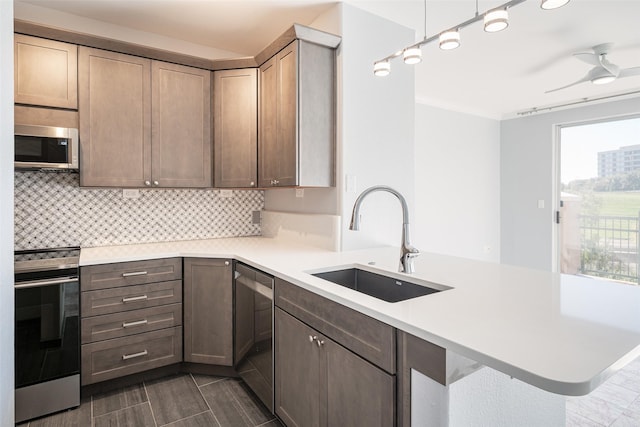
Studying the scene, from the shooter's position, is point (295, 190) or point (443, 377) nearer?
point (443, 377)

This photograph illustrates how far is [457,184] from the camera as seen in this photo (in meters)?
5.01

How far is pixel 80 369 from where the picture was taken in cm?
214

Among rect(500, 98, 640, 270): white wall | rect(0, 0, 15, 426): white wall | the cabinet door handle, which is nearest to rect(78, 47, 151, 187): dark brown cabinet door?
the cabinet door handle

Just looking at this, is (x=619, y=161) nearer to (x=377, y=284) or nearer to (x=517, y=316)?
(x=377, y=284)

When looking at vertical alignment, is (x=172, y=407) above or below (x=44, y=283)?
below

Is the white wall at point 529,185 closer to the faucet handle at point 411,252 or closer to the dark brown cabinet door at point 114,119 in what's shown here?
the faucet handle at point 411,252

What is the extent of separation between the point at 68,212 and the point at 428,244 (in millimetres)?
3945

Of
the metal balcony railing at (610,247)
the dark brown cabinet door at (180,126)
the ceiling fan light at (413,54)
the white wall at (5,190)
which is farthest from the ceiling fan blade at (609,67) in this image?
the white wall at (5,190)

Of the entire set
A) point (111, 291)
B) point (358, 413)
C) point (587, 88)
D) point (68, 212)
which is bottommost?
point (358, 413)

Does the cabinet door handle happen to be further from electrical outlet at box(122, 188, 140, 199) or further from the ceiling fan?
the ceiling fan

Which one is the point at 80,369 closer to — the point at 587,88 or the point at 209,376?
the point at 209,376

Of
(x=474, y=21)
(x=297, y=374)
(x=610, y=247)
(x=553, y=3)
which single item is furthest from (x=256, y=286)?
(x=610, y=247)

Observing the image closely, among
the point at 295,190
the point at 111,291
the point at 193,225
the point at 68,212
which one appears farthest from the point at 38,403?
the point at 295,190

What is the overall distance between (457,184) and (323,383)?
419 centimetres
